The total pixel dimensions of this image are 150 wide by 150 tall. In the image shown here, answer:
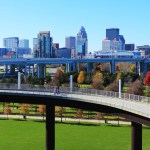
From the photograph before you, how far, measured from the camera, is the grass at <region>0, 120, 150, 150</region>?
42250mm

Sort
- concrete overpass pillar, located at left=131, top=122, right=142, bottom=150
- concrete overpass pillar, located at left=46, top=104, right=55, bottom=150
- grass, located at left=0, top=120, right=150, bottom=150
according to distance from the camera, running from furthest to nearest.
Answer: grass, located at left=0, top=120, right=150, bottom=150, concrete overpass pillar, located at left=46, top=104, right=55, bottom=150, concrete overpass pillar, located at left=131, top=122, right=142, bottom=150

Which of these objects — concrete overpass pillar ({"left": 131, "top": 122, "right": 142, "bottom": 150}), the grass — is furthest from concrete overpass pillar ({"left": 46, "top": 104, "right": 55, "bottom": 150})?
concrete overpass pillar ({"left": 131, "top": 122, "right": 142, "bottom": 150})

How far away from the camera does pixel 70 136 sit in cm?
4747

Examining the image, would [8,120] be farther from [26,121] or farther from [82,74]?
[82,74]

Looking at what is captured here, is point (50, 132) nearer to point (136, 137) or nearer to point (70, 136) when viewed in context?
point (136, 137)

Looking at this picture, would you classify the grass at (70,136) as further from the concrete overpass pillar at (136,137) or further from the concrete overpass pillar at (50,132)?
the concrete overpass pillar at (136,137)

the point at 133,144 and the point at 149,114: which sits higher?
the point at 149,114

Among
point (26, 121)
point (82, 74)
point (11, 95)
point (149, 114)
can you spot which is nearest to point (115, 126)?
point (26, 121)

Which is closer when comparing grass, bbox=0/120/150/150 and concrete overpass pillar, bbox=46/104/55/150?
concrete overpass pillar, bbox=46/104/55/150

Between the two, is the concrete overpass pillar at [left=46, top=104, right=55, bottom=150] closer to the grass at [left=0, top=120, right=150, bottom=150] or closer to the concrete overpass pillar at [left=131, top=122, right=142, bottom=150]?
the grass at [left=0, top=120, right=150, bottom=150]

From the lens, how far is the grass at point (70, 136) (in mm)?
42250

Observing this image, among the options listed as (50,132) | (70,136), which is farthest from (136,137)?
(70,136)

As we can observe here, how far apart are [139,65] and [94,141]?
340ft

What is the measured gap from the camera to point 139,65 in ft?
476
